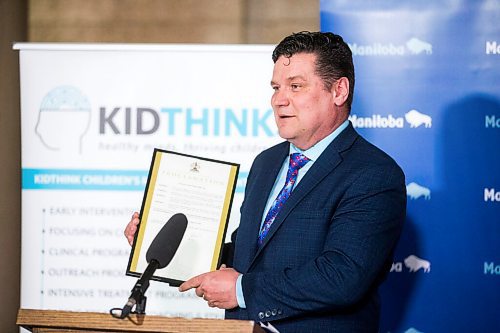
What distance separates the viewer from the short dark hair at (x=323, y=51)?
2777 millimetres

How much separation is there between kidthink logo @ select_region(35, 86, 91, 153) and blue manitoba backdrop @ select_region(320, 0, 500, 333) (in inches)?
54.0

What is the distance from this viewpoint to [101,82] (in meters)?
4.21

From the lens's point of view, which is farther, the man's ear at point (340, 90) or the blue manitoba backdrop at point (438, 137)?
the blue manitoba backdrop at point (438, 137)

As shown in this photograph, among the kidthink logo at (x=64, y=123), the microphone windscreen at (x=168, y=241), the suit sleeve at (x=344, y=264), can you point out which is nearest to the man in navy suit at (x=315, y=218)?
the suit sleeve at (x=344, y=264)

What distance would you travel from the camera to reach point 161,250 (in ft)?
7.98

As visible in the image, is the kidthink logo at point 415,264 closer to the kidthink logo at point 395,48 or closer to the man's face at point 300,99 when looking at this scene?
the kidthink logo at point 395,48

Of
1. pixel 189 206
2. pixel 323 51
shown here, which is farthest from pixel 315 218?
pixel 323 51

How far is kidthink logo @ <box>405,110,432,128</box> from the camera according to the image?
3.87 meters

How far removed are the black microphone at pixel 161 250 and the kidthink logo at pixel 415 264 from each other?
1.52 metres

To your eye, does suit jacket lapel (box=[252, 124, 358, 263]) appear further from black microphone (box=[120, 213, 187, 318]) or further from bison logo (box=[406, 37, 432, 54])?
bison logo (box=[406, 37, 432, 54])

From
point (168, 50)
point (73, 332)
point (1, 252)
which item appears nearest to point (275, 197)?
point (73, 332)

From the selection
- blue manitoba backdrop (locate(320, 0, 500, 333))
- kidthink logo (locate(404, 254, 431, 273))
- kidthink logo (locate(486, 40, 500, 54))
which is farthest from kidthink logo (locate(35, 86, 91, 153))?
kidthink logo (locate(486, 40, 500, 54))

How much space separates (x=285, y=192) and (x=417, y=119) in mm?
1336

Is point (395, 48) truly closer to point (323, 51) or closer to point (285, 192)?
point (323, 51)
